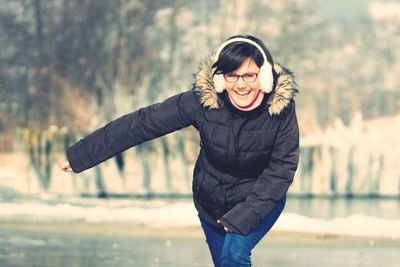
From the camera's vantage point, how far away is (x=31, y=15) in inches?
1388

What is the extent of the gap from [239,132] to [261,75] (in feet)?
1.01

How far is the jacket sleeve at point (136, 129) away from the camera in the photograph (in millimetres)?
6855

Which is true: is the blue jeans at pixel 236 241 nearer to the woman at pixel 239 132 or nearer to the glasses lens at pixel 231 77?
the woman at pixel 239 132

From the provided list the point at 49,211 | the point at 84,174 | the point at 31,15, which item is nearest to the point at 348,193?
the point at 84,174

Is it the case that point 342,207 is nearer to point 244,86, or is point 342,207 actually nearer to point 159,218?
point 159,218

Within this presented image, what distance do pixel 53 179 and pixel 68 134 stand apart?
2.55 feet

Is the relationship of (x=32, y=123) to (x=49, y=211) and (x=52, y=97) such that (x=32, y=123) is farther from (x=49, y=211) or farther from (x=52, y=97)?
(x=49, y=211)

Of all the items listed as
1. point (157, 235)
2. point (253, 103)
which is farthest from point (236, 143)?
point (157, 235)

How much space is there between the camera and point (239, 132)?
22.0 feet

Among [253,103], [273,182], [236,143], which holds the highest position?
[253,103]

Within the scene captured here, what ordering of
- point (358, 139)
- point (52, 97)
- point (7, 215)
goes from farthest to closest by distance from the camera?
point (52, 97)
point (358, 139)
point (7, 215)

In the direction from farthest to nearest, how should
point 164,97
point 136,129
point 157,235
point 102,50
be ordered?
point 102,50, point 164,97, point 157,235, point 136,129

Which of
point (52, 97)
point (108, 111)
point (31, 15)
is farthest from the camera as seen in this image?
point (31, 15)

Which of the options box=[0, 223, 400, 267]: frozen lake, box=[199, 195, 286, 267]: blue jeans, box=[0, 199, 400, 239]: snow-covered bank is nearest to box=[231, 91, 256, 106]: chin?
box=[199, 195, 286, 267]: blue jeans
